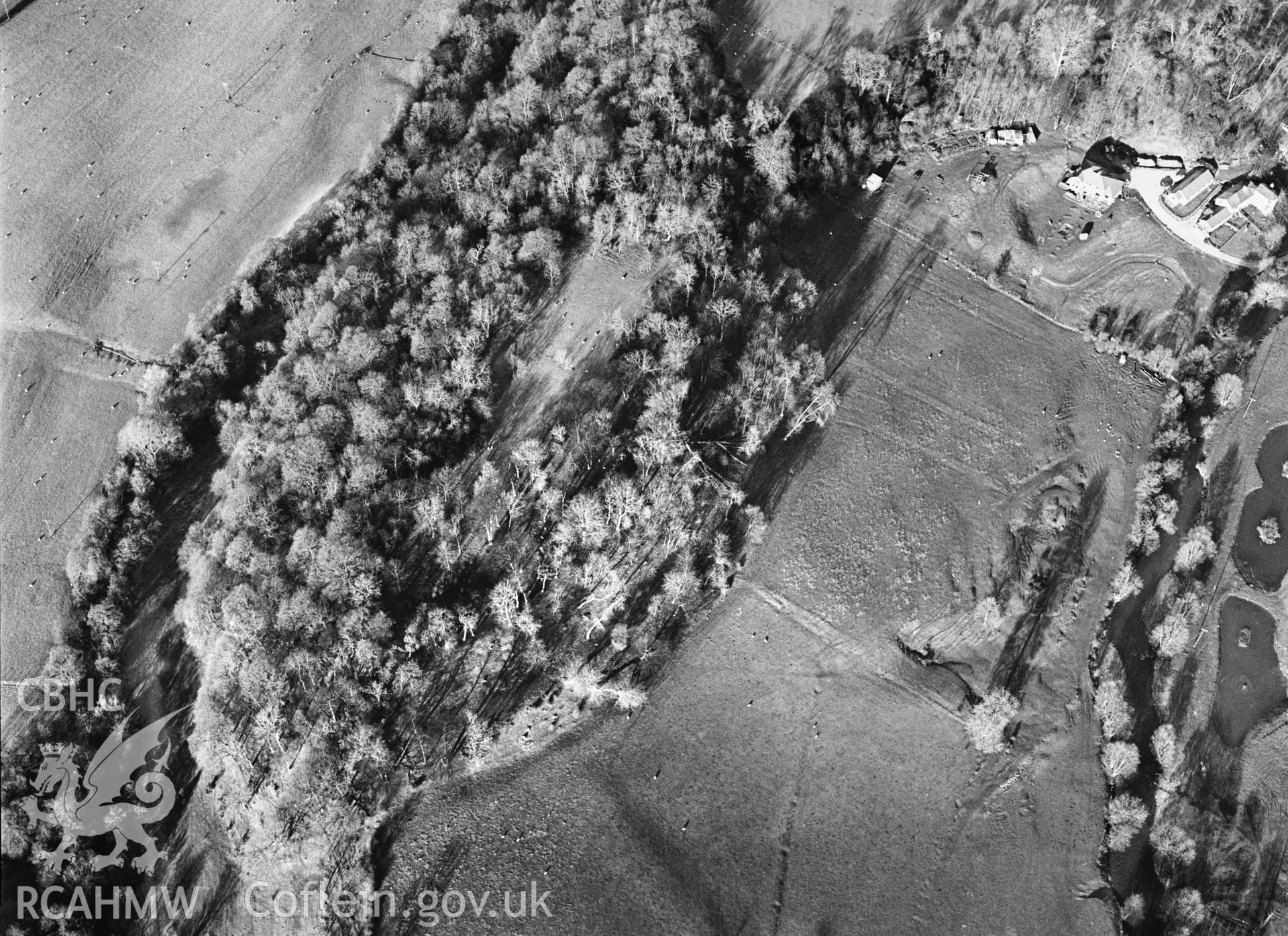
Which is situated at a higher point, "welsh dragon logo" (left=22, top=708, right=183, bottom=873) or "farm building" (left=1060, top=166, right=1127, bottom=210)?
"farm building" (left=1060, top=166, right=1127, bottom=210)

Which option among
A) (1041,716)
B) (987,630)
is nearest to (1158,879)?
(1041,716)

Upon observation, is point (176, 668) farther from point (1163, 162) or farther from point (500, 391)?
point (1163, 162)

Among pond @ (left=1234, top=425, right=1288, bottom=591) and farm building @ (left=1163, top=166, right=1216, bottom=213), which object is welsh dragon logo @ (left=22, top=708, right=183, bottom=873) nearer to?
pond @ (left=1234, top=425, right=1288, bottom=591)

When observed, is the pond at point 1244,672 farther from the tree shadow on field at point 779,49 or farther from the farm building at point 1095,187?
the tree shadow on field at point 779,49

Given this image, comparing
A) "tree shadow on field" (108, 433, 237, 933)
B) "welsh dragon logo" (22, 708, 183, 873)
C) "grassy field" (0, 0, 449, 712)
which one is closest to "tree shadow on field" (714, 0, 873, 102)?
"grassy field" (0, 0, 449, 712)

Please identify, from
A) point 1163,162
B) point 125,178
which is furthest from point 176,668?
point 1163,162
